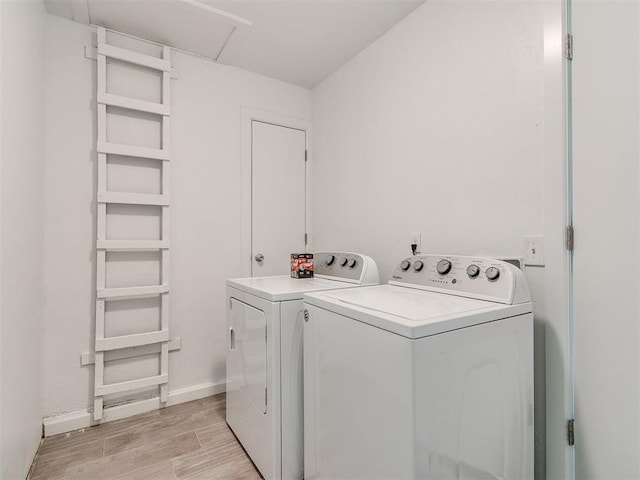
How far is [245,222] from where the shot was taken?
2566 mm

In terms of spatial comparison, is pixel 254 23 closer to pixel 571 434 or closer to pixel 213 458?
pixel 213 458

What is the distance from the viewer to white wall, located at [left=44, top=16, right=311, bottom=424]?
1927 millimetres

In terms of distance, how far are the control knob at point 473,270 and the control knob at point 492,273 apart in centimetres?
4

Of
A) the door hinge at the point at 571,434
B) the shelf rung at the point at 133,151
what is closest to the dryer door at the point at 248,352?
the shelf rung at the point at 133,151

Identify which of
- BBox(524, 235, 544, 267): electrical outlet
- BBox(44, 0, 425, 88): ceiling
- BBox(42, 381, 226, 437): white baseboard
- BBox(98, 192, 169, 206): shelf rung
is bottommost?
BBox(42, 381, 226, 437): white baseboard

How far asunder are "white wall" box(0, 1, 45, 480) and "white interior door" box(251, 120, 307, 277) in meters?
1.31

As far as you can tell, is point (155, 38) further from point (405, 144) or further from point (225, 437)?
point (225, 437)

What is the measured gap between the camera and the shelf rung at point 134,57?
199 centimetres

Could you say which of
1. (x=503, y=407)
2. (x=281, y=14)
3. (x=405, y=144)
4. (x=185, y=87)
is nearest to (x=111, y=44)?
(x=185, y=87)

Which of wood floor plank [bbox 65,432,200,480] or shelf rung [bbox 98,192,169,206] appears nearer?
wood floor plank [bbox 65,432,200,480]

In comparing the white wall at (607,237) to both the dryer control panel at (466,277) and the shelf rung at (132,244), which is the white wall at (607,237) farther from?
the shelf rung at (132,244)

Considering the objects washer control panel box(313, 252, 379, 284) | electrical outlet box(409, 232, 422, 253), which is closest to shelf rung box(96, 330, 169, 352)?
washer control panel box(313, 252, 379, 284)

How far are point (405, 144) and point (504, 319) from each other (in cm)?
121

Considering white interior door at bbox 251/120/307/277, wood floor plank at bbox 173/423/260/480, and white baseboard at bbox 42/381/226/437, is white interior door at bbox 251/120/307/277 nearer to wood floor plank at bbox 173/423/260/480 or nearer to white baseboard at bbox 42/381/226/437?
white baseboard at bbox 42/381/226/437
